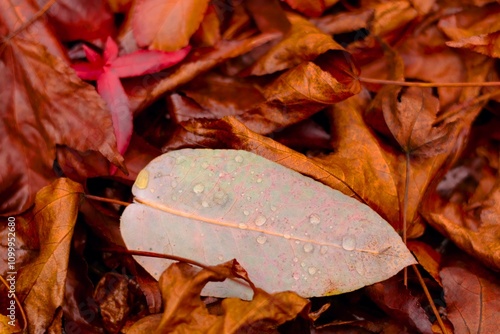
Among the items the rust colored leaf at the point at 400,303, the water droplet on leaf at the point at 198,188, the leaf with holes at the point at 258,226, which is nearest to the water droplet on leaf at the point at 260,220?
the leaf with holes at the point at 258,226

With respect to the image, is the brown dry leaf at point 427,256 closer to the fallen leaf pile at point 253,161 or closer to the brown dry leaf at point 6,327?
the fallen leaf pile at point 253,161

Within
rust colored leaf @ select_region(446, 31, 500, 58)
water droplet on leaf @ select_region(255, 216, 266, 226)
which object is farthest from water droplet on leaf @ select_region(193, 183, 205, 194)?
rust colored leaf @ select_region(446, 31, 500, 58)

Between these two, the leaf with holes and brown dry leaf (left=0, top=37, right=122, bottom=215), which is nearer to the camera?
the leaf with holes

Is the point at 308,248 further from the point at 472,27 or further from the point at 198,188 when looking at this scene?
the point at 472,27

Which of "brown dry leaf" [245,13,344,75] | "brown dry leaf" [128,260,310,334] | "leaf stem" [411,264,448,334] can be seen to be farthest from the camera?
"brown dry leaf" [245,13,344,75]

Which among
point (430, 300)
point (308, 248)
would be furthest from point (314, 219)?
point (430, 300)

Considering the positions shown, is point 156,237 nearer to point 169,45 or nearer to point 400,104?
point 169,45

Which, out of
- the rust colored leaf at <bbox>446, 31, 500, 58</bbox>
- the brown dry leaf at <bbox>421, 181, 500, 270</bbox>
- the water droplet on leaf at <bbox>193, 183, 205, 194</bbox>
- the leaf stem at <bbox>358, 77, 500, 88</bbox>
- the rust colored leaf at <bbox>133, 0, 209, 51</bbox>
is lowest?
the brown dry leaf at <bbox>421, 181, 500, 270</bbox>

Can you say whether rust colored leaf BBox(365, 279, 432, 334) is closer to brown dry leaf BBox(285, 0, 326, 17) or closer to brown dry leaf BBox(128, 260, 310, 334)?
brown dry leaf BBox(128, 260, 310, 334)
